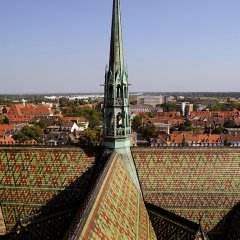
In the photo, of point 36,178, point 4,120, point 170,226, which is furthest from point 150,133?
point 170,226

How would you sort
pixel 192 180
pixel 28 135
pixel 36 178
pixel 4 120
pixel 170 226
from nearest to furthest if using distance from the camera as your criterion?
pixel 170 226 → pixel 192 180 → pixel 36 178 → pixel 28 135 → pixel 4 120

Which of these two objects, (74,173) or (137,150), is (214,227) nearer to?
(137,150)

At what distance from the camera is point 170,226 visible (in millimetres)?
17500

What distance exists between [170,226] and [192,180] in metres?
3.52

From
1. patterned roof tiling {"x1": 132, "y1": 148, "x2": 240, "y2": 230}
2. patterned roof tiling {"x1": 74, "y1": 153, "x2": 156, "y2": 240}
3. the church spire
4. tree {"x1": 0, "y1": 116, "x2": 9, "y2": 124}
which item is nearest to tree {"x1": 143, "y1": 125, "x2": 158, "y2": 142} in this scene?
tree {"x1": 0, "y1": 116, "x2": 9, "y2": 124}

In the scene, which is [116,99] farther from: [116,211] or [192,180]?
[116,211]

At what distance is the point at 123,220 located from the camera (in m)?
13.7

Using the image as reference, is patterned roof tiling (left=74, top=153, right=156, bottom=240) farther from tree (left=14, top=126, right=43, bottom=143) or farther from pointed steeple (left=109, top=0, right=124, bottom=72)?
tree (left=14, top=126, right=43, bottom=143)

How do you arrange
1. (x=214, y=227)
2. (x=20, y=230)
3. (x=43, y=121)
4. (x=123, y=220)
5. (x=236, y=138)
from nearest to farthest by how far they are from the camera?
(x=123, y=220)
(x=20, y=230)
(x=214, y=227)
(x=236, y=138)
(x=43, y=121)

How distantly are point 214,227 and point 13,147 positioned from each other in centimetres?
1248

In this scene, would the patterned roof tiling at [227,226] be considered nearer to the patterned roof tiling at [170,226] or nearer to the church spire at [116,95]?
the patterned roof tiling at [170,226]

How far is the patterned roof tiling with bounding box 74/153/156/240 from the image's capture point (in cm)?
1138

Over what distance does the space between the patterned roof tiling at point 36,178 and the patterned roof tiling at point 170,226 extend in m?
4.73

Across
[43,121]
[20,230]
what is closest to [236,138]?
[43,121]
